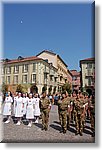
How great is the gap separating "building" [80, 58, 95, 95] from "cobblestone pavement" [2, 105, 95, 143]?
0.63 metres

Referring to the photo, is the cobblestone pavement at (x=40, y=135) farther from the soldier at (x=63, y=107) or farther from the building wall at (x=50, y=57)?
the building wall at (x=50, y=57)

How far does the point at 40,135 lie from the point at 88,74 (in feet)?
4.38

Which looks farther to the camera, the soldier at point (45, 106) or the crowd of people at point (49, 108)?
the soldier at point (45, 106)

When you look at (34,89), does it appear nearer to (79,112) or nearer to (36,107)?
(36,107)

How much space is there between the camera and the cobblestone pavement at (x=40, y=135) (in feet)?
17.8

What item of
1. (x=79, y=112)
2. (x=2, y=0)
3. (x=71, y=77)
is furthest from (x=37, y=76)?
(x=2, y=0)

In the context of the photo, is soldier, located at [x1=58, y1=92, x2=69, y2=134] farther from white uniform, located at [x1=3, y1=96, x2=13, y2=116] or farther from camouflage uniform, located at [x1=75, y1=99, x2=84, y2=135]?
white uniform, located at [x1=3, y1=96, x2=13, y2=116]

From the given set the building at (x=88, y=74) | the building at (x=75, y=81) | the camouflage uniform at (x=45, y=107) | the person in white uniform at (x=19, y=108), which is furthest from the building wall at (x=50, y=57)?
the person in white uniform at (x=19, y=108)

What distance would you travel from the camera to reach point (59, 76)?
581 centimetres

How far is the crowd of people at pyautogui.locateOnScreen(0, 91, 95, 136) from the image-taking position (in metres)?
5.65

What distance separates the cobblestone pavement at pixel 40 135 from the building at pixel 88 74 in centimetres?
63

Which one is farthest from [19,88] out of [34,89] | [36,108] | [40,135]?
[40,135]

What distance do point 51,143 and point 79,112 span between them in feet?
2.52

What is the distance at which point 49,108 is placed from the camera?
6.03 meters
